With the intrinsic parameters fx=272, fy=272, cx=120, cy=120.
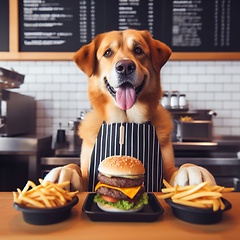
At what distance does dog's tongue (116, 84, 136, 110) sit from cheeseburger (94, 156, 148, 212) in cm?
43

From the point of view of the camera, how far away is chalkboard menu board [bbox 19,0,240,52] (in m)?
2.58

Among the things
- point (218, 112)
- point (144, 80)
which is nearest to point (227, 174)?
point (218, 112)

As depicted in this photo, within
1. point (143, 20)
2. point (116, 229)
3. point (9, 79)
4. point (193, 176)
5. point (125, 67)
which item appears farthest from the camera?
point (143, 20)

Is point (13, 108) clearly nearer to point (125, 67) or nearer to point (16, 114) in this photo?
point (16, 114)

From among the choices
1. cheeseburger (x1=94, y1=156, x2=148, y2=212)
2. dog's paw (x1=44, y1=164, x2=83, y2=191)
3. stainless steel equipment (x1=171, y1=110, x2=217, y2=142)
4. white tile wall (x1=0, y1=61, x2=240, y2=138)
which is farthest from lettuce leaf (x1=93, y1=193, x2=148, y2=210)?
white tile wall (x1=0, y1=61, x2=240, y2=138)

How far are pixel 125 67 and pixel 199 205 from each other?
69 centimetres

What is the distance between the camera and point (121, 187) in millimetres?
768

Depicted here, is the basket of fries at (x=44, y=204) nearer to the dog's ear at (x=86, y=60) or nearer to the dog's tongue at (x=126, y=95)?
the dog's tongue at (x=126, y=95)

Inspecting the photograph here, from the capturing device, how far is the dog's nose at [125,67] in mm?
1177

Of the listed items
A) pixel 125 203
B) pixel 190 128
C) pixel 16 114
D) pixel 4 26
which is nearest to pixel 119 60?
pixel 125 203

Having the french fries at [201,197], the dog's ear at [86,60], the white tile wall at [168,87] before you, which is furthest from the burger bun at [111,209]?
the white tile wall at [168,87]

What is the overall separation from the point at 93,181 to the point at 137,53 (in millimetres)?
636

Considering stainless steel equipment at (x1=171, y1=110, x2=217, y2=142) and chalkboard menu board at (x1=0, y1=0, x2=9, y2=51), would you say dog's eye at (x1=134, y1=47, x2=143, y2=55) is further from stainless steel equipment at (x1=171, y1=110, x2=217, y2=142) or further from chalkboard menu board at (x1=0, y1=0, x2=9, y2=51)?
chalkboard menu board at (x1=0, y1=0, x2=9, y2=51)

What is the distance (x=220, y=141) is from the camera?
2.31 metres
